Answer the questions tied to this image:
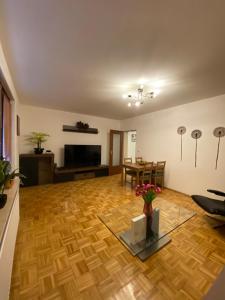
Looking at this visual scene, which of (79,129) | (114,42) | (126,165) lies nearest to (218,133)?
(126,165)

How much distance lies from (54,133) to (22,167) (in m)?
1.50

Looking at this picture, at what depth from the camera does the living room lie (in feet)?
4.09

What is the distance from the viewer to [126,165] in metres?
4.22

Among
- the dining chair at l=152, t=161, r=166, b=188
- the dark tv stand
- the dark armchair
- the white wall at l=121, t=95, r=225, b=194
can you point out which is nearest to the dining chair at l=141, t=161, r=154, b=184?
the dining chair at l=152, t=161, r=166, b=188


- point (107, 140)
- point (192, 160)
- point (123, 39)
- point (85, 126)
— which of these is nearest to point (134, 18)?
point (123, 39)

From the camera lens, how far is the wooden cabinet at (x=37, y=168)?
3.95m

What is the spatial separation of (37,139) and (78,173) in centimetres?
175

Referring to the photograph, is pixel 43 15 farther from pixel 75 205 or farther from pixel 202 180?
pixel 202 180

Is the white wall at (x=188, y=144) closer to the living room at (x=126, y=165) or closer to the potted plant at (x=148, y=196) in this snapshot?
the living room at (x=126, y=165)

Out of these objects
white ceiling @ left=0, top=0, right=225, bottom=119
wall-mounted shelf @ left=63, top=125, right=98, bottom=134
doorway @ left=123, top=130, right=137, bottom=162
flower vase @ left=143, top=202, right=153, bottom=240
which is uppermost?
white ceiling @ left=0, top=0, right=225, bottom=119

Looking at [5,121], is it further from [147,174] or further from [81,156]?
[147,174]

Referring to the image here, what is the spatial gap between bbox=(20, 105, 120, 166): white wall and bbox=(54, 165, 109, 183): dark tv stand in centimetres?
61

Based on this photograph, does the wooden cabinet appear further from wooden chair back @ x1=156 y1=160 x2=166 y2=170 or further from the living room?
wooden chair back @ x1=156 y1=160 x2=166 y2=170

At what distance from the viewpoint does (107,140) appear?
6.06 metres
